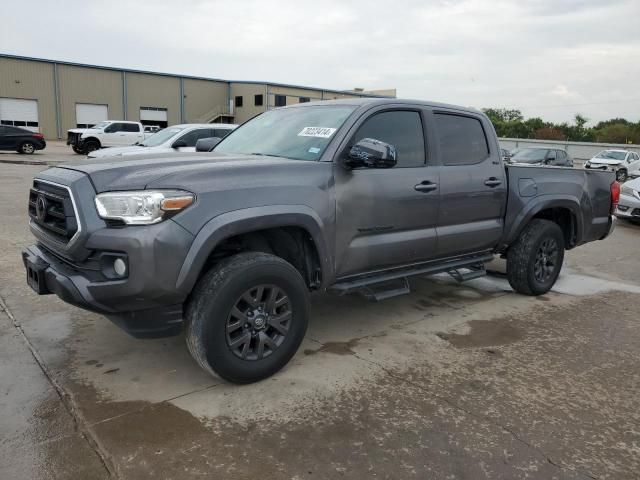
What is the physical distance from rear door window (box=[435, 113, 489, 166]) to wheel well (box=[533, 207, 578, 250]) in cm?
127

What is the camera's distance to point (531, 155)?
67.3 feet

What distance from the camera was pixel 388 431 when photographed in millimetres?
2979

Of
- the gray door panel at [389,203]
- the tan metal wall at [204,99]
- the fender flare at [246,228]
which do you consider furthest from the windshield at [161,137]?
the tan metal wall at [204,99]

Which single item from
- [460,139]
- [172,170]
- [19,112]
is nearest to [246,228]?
[172,170]

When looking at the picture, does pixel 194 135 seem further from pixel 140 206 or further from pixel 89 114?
pixel 89 114

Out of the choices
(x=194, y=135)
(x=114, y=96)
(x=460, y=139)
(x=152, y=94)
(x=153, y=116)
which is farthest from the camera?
(x=153, y=116)

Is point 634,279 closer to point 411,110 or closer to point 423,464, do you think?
point 411,110

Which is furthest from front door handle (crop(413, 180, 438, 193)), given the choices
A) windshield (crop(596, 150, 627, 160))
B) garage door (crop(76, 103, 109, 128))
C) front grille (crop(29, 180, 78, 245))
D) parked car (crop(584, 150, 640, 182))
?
garage door (crop(76, 103, 109, 128))

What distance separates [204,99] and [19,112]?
14.9 meters

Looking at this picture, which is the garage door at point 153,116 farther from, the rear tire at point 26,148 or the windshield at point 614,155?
the windshield at point 614,155

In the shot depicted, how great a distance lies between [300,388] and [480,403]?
1.13 m

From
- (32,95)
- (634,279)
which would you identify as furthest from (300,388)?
(32,95)

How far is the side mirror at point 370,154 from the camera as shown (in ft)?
11.9

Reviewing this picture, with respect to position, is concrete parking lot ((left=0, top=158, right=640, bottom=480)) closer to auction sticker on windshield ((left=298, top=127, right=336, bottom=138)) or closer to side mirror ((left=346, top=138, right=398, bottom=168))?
side mirror ((left=346, top=138, right=398, bottom=168))
